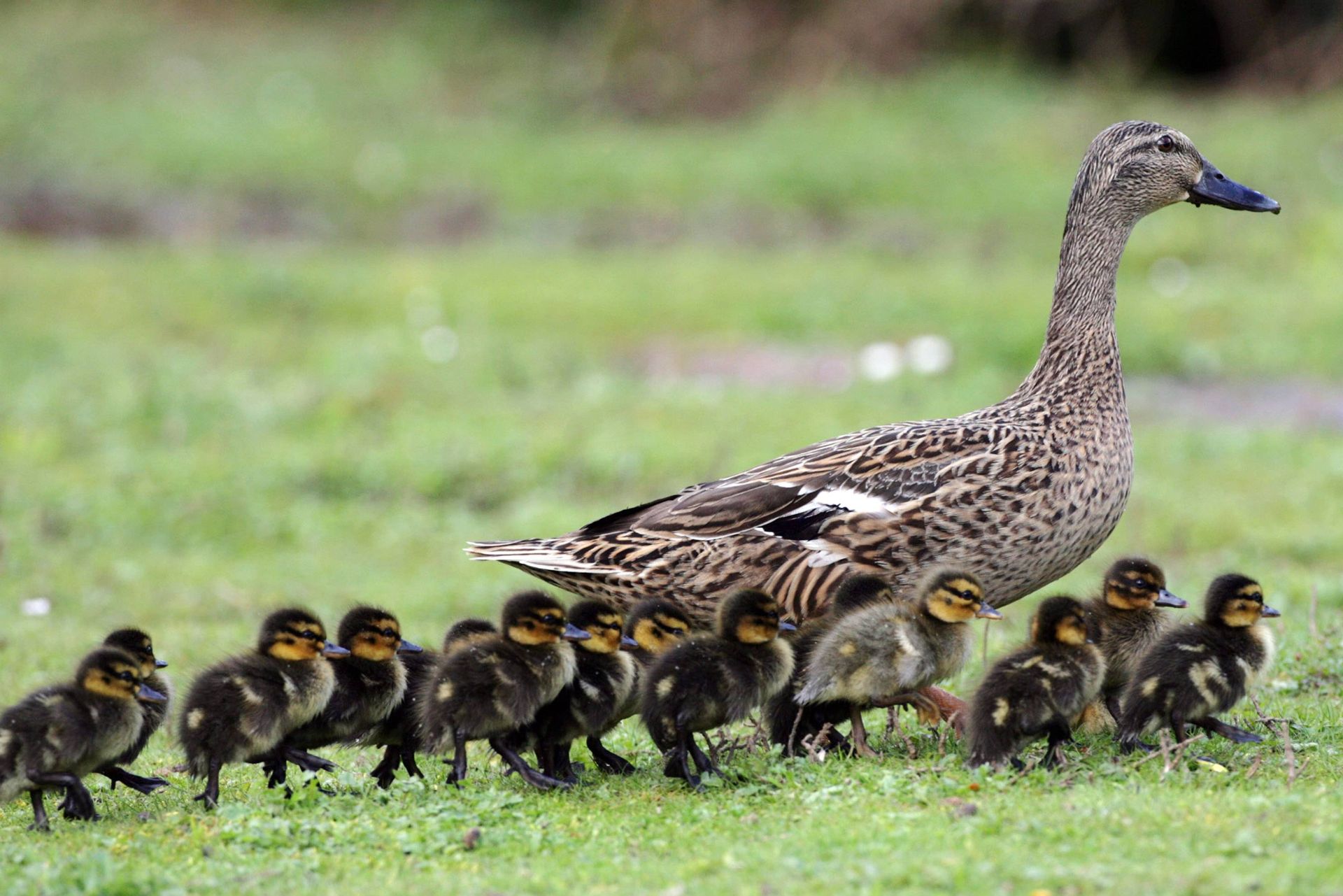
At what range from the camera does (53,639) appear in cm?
999

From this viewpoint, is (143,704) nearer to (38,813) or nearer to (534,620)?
(38,813)

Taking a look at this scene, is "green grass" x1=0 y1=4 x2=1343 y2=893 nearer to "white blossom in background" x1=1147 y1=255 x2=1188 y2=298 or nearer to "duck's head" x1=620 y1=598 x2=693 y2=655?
"white blossom in background" x1=1147 y1=255 x2=1188 y2=298

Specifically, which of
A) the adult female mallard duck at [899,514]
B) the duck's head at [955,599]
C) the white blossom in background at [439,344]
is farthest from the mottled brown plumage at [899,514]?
the white blossom in background at [439,344]

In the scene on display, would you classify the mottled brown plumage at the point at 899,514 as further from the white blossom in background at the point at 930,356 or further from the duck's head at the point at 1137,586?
the white blossom in background at the point at 930,356

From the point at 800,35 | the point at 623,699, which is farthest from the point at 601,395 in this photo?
the point at 800,35

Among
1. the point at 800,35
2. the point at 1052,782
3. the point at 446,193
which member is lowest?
the point at 1052,782

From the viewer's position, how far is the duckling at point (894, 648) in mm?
6625

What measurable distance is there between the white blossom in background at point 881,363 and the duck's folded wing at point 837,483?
26.2 feet

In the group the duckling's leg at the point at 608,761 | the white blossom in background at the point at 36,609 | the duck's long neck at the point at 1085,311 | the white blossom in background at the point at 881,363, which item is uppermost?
the white blossom in background at the point at 881,363

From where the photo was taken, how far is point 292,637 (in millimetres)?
6547

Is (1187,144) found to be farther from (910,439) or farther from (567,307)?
(567,307)

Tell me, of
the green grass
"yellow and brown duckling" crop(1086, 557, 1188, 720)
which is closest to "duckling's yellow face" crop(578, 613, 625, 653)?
the green grass

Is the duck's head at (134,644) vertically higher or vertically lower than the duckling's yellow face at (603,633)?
higher

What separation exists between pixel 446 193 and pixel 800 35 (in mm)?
6319
